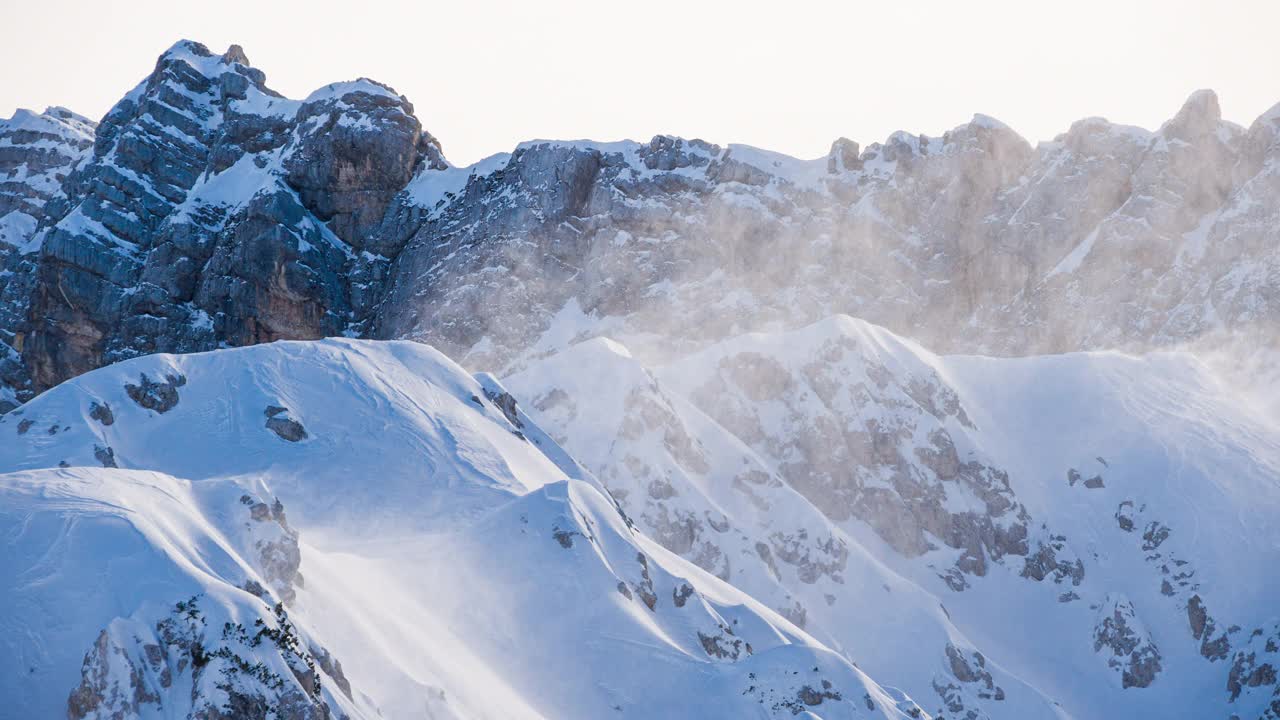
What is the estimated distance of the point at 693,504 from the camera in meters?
133

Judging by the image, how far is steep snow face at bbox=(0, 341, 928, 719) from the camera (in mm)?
53469

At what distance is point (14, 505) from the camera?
5984cm

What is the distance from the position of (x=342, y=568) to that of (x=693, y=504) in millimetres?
62982

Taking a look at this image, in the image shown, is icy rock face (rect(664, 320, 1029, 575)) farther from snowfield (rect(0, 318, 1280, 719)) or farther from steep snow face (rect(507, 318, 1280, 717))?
snowfield (rect(0, 318, 1280, 719))

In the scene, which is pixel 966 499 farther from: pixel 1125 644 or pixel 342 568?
pixel 342 568

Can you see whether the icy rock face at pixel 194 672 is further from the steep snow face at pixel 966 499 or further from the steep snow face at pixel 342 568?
the steep snow face at pixel 966 499

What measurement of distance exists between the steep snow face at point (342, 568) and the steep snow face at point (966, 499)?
3217cm

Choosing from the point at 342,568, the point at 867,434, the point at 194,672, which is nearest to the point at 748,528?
the point at 867,434

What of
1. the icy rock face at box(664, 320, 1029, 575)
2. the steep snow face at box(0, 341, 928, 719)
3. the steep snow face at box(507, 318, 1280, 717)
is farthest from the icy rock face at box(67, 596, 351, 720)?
the icy rock face at box(664, 320, 1029, 575)

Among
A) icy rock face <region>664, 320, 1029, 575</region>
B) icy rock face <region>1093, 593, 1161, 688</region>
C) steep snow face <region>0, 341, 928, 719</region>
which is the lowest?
icy rock face <region>1093, 593, 1161, 688</region>

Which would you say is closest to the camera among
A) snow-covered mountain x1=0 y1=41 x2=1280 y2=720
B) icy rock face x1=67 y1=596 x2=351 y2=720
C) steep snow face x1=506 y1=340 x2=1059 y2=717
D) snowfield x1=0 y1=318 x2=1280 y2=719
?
icy rock face x1=67 y1=596 x2=351 y2=720

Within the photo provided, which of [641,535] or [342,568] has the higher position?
[342,568]

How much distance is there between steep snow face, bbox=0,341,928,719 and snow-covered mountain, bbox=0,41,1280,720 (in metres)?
0.20

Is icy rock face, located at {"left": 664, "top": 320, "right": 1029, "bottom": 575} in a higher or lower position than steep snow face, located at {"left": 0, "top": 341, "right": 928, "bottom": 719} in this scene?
lower
